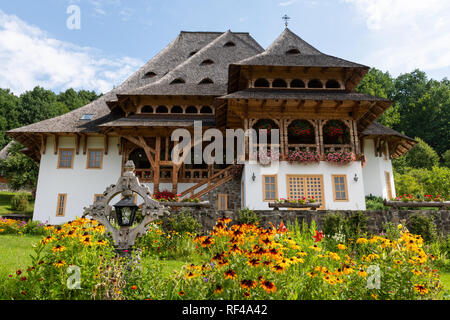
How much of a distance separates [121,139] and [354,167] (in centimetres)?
1332

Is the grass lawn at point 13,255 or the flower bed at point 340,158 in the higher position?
the flower bed at point 340,158

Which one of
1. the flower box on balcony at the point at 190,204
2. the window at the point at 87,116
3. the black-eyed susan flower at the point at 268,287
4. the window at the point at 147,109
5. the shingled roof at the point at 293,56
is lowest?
the black-eyed susan flower at the point at 268,287

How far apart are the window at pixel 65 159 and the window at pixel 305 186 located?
515 inches

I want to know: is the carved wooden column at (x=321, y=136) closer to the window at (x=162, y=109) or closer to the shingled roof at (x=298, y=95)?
the shingled roof at (x=298, y=95)

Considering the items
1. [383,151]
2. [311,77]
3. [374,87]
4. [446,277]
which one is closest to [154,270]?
[446,277]

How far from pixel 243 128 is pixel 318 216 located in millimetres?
8249

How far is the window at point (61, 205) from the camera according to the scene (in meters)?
18.5

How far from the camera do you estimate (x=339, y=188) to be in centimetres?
1498

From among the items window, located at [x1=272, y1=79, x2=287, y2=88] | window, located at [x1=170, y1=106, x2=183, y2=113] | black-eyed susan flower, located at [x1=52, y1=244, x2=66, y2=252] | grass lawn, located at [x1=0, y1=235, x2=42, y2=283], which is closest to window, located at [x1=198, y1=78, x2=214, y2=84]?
window, located at [x1=170, y1=106, x2=183, y2=113]

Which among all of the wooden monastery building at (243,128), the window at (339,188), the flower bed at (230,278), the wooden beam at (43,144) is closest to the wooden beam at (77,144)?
the wooden monastery building at (243,128)

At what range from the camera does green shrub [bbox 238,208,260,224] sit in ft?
37.1

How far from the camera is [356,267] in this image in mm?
5004

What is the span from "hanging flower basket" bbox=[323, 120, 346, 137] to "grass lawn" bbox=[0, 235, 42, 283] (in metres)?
14.0
